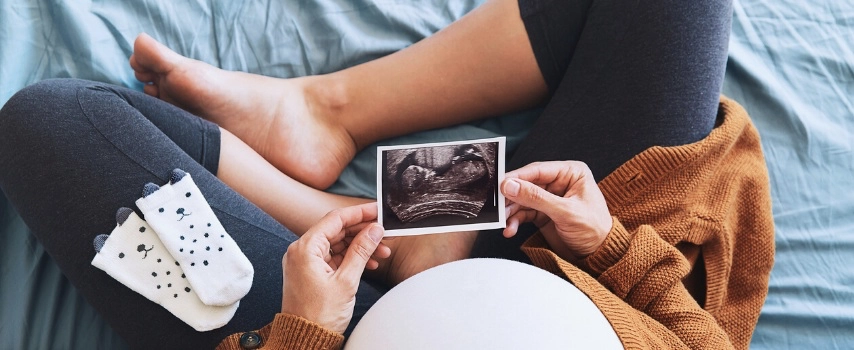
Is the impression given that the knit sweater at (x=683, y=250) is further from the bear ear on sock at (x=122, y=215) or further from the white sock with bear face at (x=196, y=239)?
the bear ear on sock at (x=122, y=215)

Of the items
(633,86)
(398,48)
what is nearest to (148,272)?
(398,48)

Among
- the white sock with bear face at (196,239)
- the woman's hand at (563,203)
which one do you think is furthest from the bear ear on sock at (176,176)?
the woman's hand at (563,203)

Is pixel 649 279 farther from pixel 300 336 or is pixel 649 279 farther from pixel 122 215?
pixel 122 215

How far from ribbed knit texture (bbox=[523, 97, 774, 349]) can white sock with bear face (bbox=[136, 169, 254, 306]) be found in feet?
1.33

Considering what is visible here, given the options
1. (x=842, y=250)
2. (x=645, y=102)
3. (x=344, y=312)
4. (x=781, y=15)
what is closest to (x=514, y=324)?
(x=344, y=312)

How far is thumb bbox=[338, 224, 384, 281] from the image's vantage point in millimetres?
856

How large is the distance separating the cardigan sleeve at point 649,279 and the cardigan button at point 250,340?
38cm

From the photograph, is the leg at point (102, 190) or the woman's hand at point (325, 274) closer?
the woman's hand at point (325, 274)

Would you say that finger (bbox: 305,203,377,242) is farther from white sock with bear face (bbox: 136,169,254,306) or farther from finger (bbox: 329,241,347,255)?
white sock with bear face (bbox: 136,169,254,306)

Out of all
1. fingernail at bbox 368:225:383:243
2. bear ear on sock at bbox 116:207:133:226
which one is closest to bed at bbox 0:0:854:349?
bear ear on sock at bbox 116:207:133:226

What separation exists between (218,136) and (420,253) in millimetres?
377

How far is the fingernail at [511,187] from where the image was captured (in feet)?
2.90

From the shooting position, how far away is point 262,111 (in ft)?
4.16

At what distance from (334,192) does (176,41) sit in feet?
1.38
